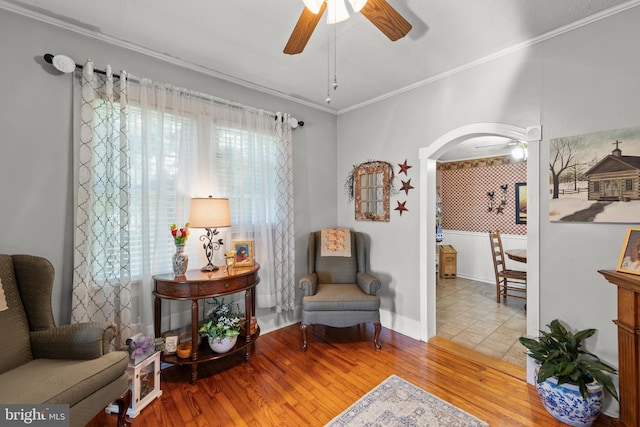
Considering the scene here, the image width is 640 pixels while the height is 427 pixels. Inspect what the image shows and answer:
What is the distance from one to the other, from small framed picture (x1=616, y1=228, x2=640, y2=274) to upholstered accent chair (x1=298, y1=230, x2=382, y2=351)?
1.71 metres

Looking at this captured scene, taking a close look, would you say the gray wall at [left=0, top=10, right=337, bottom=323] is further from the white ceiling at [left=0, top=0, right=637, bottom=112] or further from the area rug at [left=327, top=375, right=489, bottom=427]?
the area rug at [left=327, top=375, right=489, bottom=427]

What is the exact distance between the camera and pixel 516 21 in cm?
191

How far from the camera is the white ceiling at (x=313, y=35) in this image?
5.84 feet

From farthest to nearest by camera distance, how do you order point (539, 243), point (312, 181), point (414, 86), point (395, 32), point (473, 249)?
point (473, 249)
point (312, 181)
point (414, 86)
point (539, 243)
point (395, 32)

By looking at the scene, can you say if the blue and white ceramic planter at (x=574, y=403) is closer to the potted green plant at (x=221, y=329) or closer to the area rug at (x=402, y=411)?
the area rug at (x=402, y=411)

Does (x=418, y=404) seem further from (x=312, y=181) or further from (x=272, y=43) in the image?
(x=272, y=43)

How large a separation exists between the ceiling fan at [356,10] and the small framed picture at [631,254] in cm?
186

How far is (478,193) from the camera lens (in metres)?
5.45

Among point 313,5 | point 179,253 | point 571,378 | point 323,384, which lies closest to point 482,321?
point 571,378

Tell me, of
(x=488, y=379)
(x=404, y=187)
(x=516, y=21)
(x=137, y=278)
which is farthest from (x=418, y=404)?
(x=516, y=21)

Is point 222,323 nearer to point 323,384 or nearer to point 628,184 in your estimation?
point 323,384

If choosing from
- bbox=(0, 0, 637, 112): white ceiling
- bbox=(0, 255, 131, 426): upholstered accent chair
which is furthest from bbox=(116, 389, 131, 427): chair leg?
bbox=(0, 0, 637, 112): white ceiling

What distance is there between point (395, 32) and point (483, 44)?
1.15 meters

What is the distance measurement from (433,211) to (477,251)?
3.09 m
